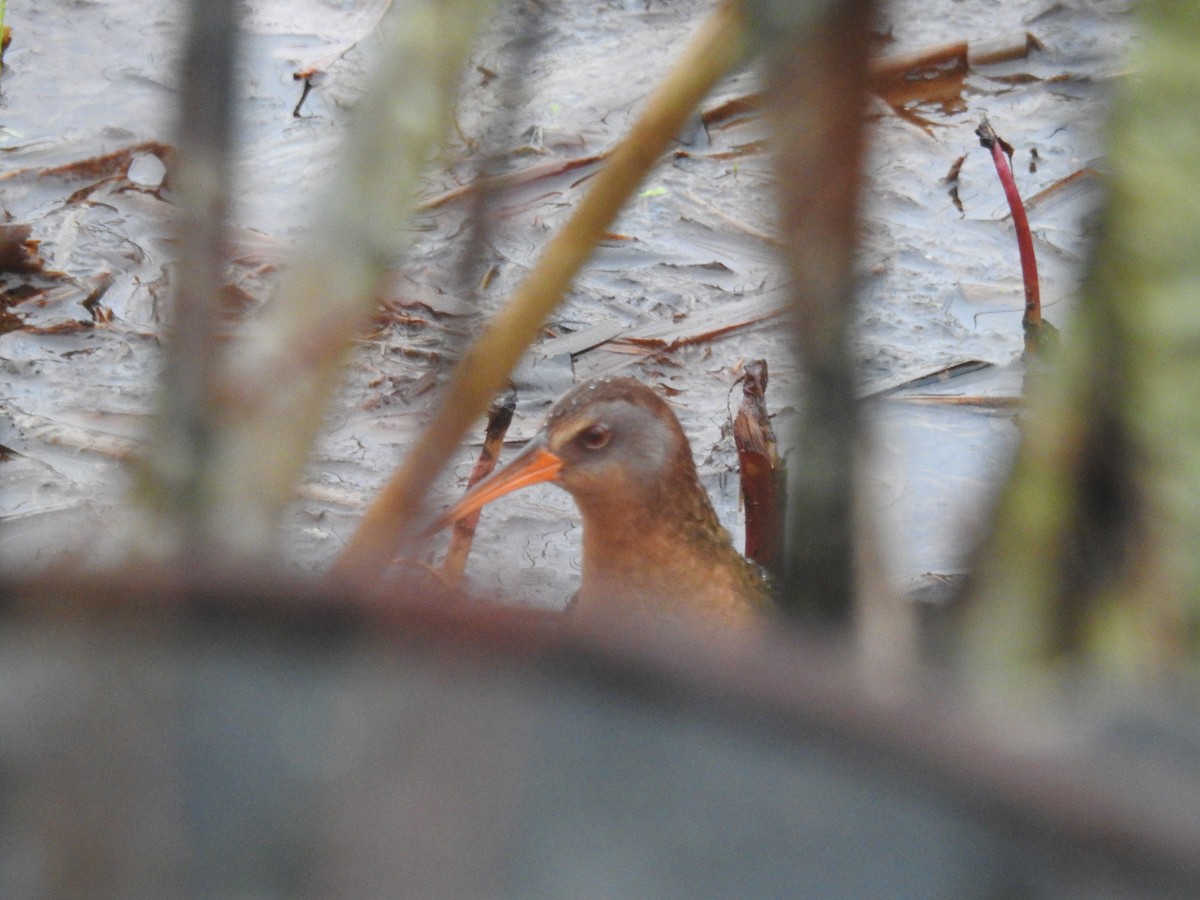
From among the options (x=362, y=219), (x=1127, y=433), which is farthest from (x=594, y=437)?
(x=362, y=219)

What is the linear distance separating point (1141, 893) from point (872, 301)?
2.71m

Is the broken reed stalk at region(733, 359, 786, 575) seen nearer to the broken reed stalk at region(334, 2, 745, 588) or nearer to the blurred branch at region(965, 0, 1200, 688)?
the blurred branch at region(965, 0, 1200, 688)

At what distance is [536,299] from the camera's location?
785 mm

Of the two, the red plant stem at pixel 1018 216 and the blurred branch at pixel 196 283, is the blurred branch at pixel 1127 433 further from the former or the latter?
the red plant stem at pixel 1018 216

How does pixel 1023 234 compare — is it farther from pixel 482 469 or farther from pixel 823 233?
pixel 823 233

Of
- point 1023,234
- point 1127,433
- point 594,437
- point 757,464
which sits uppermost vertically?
point 1127,433

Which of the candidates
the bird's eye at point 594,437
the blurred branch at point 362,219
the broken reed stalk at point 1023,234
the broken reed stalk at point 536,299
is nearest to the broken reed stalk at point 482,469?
the bird's eye at point 594,437

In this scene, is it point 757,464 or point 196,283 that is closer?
point 196,283

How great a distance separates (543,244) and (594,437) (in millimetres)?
1147

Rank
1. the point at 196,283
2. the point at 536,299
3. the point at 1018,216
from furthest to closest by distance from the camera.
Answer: the point at 1018,216 → the point at 536,299 → the point at 196,283

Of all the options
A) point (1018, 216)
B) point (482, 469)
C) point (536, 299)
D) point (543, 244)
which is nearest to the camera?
point (536, 299)

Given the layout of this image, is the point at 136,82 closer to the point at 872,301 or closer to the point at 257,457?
the point at 872,301

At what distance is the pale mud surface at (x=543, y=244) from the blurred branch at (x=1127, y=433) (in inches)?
53.1

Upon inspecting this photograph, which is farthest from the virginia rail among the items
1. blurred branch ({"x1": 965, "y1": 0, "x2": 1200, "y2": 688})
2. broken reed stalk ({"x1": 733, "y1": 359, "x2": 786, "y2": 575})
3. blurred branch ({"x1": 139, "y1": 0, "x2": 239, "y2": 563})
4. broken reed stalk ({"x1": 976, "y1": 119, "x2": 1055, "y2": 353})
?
blurred branch ({"x1": 139, "y1": 0, "x2": 239, "y2": 563})
